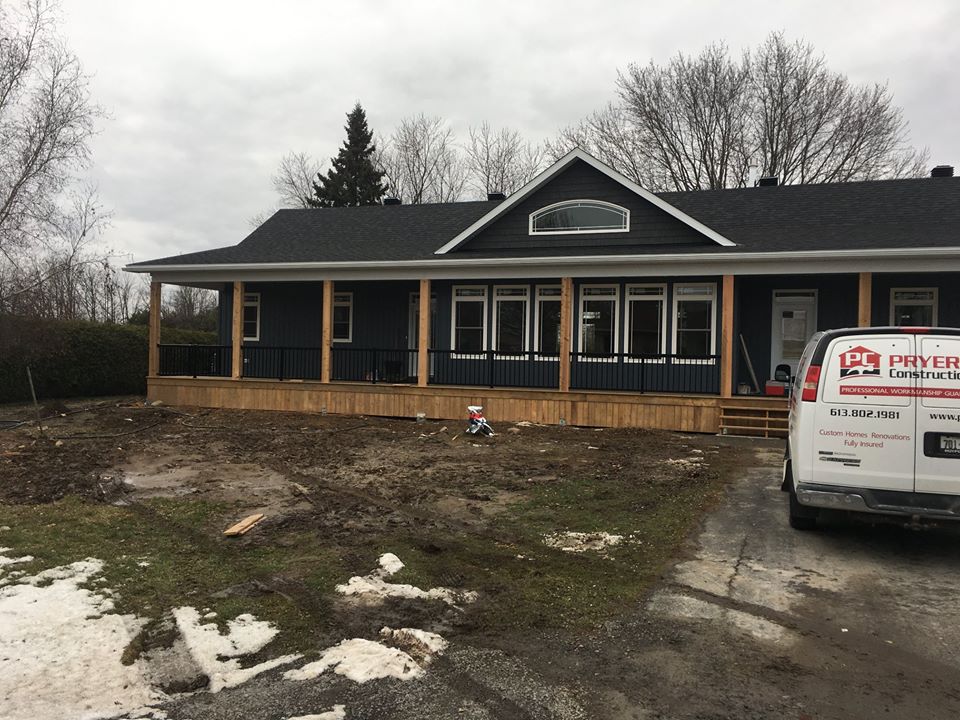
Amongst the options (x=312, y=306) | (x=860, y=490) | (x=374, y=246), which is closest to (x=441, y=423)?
(x=374, y=246)

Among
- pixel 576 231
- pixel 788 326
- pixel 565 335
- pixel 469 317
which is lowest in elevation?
pixel 565 335

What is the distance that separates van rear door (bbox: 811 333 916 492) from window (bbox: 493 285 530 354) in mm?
9947

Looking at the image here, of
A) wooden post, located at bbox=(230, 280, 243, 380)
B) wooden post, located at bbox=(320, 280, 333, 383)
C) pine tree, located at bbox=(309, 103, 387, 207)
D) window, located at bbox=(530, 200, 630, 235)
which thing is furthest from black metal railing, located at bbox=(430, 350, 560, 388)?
pine tree, located at bbox=(309, 103, 387, 207)

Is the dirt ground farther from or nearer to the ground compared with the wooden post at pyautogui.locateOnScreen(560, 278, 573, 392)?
nearer to the ground

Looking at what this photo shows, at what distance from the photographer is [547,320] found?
15.0m

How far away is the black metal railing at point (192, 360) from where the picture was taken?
54.3 feet

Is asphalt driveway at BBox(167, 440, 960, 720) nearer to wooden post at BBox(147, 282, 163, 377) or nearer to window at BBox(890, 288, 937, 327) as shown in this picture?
window at BBox(890, 288, 937, 327)

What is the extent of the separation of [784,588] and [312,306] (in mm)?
15264

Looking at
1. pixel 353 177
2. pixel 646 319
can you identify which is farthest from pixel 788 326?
pixel 353 177

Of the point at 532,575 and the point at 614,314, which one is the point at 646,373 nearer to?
the point at 614,314

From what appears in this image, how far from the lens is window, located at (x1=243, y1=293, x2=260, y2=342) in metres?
18.6

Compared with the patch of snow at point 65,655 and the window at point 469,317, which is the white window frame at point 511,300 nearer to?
the window at point 469,317

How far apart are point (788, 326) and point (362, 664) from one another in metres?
13.4

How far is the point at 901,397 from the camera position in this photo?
5082mm
